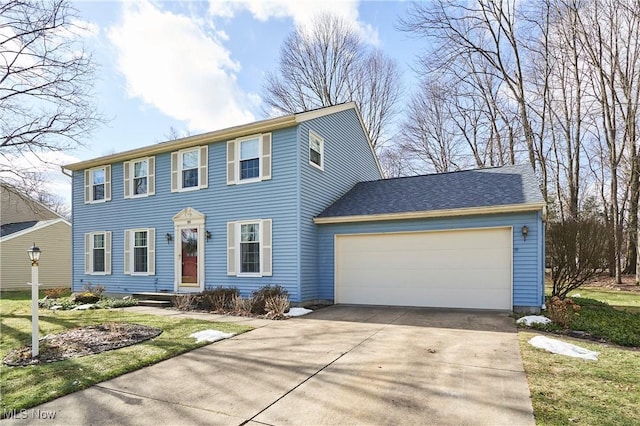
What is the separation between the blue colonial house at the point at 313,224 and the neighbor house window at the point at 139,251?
0.15ft

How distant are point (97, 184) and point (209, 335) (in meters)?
11.0

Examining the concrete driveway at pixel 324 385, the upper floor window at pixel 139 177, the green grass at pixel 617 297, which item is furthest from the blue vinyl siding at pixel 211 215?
the green grass at pixel 617 297

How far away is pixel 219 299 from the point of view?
9.87 metres

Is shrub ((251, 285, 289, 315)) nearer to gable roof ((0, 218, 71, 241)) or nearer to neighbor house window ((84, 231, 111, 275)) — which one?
neighbor house window ((84, 231, 111, 275))

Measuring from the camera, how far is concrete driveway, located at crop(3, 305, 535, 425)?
11.4 ft

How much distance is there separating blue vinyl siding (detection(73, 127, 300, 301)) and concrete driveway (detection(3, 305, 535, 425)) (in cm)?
411

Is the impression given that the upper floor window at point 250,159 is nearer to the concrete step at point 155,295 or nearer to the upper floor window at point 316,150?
the upper floor window at point 316,150

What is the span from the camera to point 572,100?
62.6ft

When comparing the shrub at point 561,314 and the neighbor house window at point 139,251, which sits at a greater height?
the neighbor house window at point 139,251

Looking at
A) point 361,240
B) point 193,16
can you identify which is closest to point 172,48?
point 193,16

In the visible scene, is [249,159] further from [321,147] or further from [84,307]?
[84,307]

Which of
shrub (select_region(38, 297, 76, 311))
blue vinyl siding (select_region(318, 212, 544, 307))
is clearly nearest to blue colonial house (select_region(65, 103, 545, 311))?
blue vinyl siding (select_region(318, 212, 544, 307))

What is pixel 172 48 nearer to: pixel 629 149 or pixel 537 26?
pixel 537 26

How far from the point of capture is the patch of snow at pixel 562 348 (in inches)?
205
